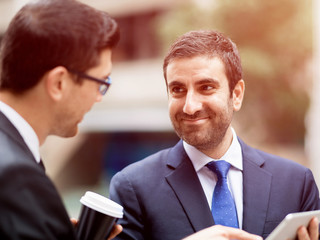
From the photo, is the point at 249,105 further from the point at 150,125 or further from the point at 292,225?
the point at 292,225

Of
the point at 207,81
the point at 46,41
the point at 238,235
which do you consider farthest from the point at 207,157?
the point at 46,41

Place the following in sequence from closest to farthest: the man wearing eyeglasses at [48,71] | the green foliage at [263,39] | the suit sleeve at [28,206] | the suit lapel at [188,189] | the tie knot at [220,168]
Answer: the suit sleeve at [28,206]
the man wearing eyeglasses at [48,71]
the suit lapel at [188,189]
the tie knot at [220,168]
the green foliage at [263,39]

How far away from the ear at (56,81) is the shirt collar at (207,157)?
1.00 metres

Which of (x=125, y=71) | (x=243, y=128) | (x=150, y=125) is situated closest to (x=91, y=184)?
(x=150, y=125)

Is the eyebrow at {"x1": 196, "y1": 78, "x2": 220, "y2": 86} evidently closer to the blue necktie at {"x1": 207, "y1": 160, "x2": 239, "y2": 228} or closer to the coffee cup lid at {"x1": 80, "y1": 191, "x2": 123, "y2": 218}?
the blue necktie at {"x1": 207, "y1": 160, "x2": 239, "y2": 228}

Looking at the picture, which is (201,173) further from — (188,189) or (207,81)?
(207,81)

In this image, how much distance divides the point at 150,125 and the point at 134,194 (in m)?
12.9

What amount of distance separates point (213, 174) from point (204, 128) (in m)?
0.28

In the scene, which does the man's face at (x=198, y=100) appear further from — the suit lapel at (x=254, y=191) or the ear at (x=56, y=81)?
the ear at (x=56, y=81)

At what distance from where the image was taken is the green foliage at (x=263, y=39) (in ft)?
37.7

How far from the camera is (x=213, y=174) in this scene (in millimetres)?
2469

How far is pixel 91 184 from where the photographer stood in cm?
1633

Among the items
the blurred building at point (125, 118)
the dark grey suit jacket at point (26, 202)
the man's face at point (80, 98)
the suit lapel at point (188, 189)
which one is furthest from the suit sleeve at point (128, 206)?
the blurred building at point (125, 118)

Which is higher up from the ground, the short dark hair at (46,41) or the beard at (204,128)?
the short dark hair at (46,41)
